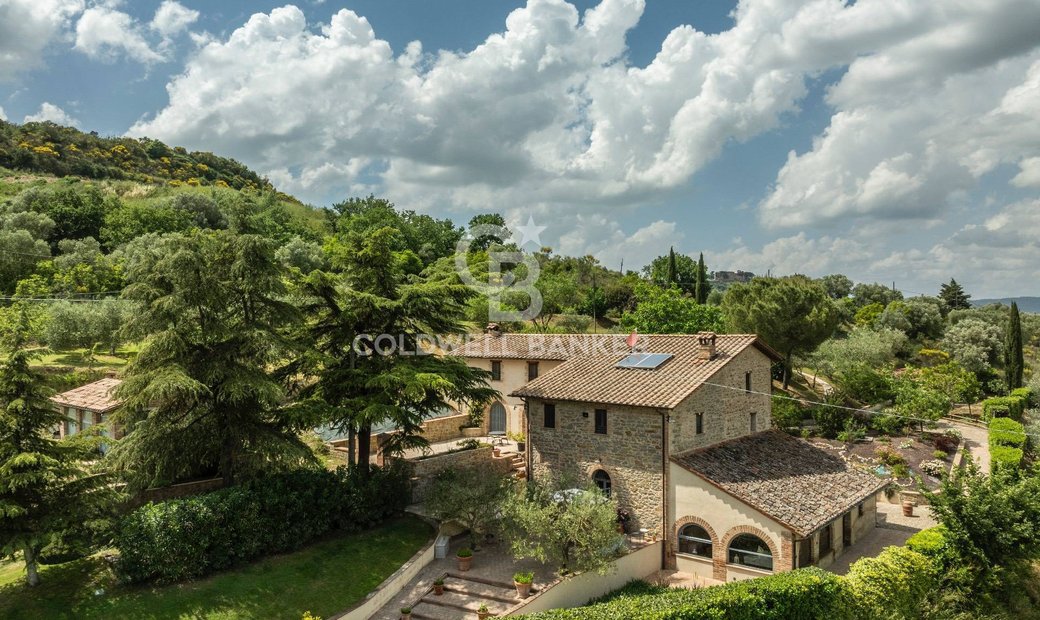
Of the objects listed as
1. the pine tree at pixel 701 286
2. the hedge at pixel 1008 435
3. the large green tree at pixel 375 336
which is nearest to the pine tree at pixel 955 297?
the pine tree at pixel 701 286

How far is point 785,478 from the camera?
20.3m

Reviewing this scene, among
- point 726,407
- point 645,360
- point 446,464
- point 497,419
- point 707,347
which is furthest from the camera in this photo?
point 497,419

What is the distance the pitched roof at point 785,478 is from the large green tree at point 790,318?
69.9 ft

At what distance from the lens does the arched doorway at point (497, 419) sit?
3384 cm

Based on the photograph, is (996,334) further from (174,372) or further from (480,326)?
(174,372)

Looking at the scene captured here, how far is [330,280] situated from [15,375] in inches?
347

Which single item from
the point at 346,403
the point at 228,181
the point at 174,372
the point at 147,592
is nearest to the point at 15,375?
the point at 174,372

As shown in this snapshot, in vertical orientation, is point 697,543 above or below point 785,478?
below

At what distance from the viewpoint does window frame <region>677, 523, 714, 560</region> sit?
62.1 feet

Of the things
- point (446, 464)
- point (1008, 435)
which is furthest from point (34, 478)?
point (1008, 435)

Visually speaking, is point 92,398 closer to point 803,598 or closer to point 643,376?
point 643,376

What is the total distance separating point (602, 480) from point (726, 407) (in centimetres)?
550

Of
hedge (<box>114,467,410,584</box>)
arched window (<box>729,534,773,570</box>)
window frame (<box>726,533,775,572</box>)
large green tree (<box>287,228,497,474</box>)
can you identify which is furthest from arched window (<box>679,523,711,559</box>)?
hedge (<box>114,467,410,584</box>)

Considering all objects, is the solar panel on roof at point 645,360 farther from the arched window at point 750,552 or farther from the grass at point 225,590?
the grass at point 225,590
